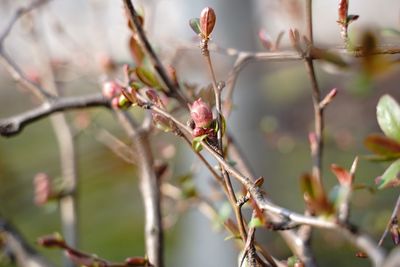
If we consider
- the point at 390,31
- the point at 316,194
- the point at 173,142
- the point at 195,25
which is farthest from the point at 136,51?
the point at 173,142

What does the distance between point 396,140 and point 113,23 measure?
1.51m

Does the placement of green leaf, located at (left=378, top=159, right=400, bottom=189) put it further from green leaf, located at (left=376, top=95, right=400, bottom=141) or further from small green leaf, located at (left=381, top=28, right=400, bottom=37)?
small green leaf, located at (left=381, top=28, right=400, bottom=37)

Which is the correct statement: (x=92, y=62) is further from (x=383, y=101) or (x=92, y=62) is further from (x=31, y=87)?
(x=383, y=101)

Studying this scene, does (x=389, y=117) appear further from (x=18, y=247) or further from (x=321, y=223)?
(x=18, y=247)

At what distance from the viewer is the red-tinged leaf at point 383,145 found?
0.41 metres

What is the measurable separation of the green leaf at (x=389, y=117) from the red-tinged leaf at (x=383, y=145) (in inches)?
1.3

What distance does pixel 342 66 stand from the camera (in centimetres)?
49

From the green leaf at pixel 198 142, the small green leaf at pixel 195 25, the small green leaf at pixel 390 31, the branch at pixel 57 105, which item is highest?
the small green leaf at pixel 195 25

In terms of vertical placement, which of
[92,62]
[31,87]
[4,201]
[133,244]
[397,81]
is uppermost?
[31,87]

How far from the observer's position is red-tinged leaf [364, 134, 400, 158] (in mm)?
406

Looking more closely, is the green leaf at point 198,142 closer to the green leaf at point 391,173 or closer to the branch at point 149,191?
the green leaf at point 391,173

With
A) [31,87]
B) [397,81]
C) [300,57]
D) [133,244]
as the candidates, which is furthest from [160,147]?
[397,81]

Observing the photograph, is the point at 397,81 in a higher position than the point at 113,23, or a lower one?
lower

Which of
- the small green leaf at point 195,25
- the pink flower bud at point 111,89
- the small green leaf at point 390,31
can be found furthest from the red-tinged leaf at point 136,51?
the small green leaf at point 390,31
